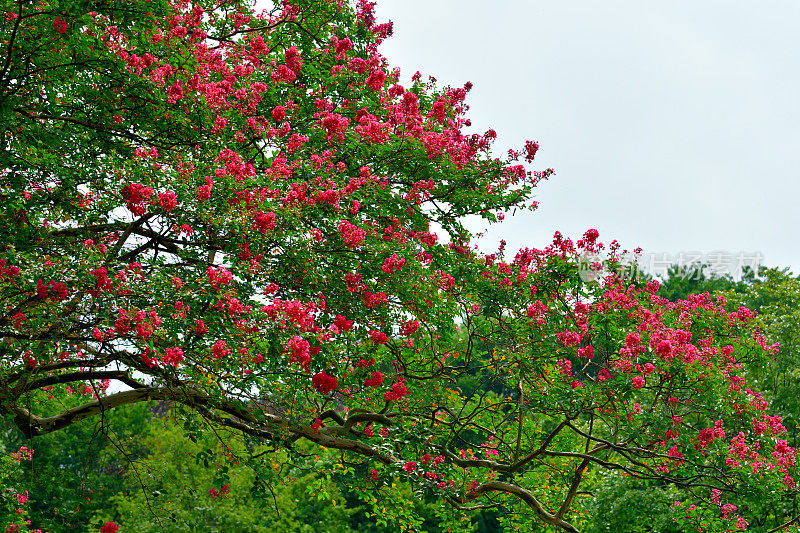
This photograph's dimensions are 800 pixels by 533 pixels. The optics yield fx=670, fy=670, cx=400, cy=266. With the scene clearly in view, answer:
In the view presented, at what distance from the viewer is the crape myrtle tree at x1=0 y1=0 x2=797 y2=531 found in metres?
5.74

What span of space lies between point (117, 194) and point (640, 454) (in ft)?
24.6

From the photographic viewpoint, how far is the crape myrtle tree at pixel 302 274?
574cm

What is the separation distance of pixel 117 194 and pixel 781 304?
1967cm

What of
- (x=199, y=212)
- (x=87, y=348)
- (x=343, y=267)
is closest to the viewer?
(x=87, y=348)

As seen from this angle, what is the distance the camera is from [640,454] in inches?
367

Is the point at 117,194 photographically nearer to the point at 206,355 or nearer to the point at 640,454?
the point at 206,355

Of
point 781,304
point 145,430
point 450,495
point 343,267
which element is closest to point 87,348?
point 343,267

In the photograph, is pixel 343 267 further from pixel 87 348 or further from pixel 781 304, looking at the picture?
pixel 781 304

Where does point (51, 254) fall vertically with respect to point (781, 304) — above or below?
below

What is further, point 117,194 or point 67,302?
point 117,194

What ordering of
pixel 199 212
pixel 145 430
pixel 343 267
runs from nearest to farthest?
pixel 199 212 → pixel 343 267 → pixel 145 430

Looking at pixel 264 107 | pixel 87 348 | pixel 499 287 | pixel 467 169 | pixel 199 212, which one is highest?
pixel 467 169

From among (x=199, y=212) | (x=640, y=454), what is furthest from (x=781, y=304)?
(x=199, y=212)

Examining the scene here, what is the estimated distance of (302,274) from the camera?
7043 mm
